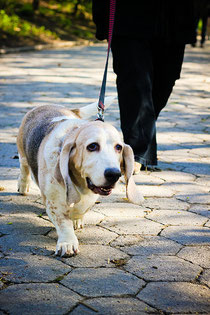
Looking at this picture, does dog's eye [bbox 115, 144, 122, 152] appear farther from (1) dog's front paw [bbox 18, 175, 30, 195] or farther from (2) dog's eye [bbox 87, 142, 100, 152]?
(1) dog's front paw [bbox 18, 175, 30, 195]

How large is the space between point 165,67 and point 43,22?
1700 centimetres

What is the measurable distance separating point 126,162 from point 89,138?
1.18 ft

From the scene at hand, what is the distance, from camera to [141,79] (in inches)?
155

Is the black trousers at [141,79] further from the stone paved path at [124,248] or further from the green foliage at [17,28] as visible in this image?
the green foliage at [17,28]

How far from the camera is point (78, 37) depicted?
61.3 feet

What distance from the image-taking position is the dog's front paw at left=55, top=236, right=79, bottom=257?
2.72 metres

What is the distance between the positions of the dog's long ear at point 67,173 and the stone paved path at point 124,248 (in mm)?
364

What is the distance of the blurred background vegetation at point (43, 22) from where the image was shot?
15977 mm

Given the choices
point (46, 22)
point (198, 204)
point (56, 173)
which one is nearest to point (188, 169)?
point (198, 204)

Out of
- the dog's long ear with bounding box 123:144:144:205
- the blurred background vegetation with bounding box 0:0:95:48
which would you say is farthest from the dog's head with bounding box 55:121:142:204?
the blurred background vegetation with bounding box 0:0:95:48

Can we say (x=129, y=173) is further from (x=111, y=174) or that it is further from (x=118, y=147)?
(x=111, y=174)

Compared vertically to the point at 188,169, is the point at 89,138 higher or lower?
higher

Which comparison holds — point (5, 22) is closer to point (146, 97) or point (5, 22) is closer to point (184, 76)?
point (184, 76)

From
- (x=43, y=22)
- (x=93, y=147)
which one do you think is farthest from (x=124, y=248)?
(x=43, y=22)
